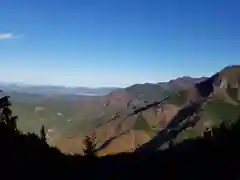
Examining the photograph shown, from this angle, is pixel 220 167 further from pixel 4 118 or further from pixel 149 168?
pixel 4 118

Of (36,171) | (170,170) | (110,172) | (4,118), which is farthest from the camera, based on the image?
(4,118)

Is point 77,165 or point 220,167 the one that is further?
point 77,165

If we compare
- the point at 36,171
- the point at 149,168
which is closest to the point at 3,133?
the point at 36,171

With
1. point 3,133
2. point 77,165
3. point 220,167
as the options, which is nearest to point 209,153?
point 220,167

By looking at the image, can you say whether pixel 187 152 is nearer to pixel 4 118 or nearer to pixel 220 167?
pixel 220 167

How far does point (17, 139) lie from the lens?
55.3 meters

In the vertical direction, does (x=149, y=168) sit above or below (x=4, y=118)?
below

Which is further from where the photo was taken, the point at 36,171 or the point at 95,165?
the point at 95,165

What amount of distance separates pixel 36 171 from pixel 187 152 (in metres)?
23.2

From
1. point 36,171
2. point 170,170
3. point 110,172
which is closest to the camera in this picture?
point 36,171

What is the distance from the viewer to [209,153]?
5778cm

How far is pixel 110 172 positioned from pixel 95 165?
300 centimetres

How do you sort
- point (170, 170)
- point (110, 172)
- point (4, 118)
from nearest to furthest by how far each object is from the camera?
1. point (170, 170)
2. point (110, 172)
3. point (4, 118)

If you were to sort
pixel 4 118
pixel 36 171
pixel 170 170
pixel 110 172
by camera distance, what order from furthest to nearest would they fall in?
1. pixel 4 118
2. pixel 110 172
3. pixel 170 170
4. pixel 36 171
